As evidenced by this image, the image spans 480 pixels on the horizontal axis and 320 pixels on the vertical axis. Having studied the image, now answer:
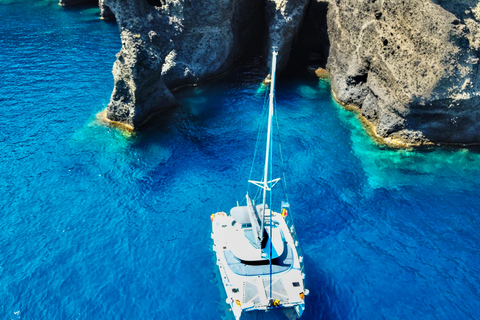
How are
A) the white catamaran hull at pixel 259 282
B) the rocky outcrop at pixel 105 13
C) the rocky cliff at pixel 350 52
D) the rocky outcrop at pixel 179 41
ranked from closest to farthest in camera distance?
1. the white catamaran hull at pixel 259 282
2. the rocky cliff at pixel 350 52
3. the rocky outcrop at pixel 179 41
4. the rocky outcrop at pixel 105 13

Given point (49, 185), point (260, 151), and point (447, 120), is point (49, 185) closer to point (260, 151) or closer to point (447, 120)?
point (260, 151)

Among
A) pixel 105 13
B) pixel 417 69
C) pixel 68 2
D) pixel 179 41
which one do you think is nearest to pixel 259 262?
pixel 417 69

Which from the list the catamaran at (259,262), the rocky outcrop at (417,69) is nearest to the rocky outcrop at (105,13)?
the rocky outcrop at (417,69)

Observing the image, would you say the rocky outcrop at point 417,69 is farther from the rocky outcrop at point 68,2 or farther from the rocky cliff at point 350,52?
the rocky outcrop at point 68,2

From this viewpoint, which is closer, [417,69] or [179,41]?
[417,69]

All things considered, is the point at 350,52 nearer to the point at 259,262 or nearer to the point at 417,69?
the point at 417,69
